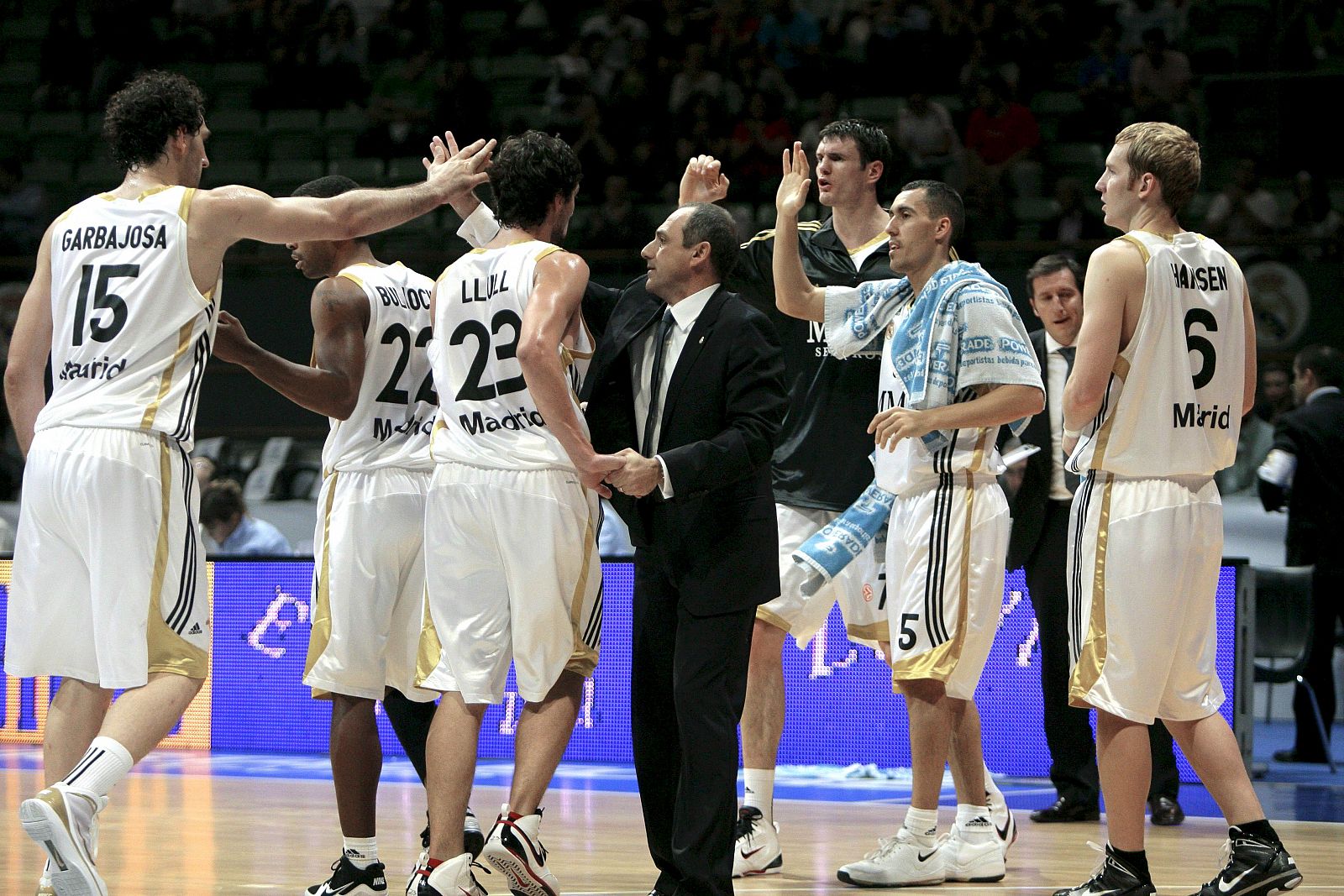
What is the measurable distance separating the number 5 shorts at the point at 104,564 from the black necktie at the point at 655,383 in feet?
4.48

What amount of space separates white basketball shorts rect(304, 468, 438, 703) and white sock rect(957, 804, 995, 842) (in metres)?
1.90

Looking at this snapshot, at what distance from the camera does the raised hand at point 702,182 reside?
207 inches

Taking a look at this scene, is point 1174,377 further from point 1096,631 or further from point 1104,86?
point 1104,86

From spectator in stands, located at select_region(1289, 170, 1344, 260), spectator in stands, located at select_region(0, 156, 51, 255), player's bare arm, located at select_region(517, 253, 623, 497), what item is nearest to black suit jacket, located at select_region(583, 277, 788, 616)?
player's bare arm, located at select_region(517, 253, 623, 497)

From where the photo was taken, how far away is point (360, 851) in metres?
5.03

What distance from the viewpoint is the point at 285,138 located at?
1611cm

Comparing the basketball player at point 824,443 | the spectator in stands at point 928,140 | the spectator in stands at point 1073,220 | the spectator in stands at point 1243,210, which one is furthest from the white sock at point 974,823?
the spectator in stands at point 928,140

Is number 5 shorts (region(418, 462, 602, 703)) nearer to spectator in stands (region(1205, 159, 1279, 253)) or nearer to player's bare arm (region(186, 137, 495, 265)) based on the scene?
player's bare arm (region(186, 137, 495, 265))

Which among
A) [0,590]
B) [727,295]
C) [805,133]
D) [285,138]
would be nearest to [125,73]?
[285,138]

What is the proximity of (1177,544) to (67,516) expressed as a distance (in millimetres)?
3233

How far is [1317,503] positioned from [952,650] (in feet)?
17.0

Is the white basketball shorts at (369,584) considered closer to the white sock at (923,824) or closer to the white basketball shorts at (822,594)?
the white basketball shorts at (822,594)

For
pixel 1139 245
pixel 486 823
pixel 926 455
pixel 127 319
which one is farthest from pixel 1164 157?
pixel 486 823

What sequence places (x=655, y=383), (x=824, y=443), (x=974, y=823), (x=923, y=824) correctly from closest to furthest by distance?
(x=655, y=383), (x=923, y=824), (x=974, y=823), (x=824, y=443)
